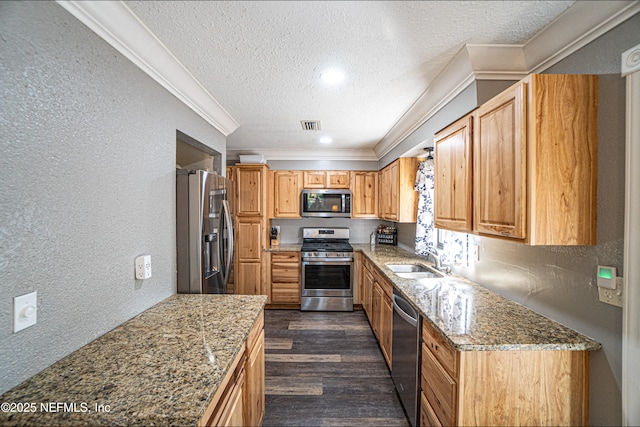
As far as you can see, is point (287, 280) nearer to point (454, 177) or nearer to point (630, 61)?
point (454, 177)

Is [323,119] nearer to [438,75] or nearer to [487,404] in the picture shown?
[438,75]

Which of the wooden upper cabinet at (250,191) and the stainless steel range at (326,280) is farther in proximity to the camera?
the wooden upper cabinet at (250,191)

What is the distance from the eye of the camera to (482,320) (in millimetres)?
1424

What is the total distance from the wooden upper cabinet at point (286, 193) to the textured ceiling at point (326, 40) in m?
1.99

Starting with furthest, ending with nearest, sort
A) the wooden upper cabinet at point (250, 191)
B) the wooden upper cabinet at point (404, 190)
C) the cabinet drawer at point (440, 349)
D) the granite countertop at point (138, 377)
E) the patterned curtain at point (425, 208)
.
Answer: the wooden upper cabinet at point (250, 191) < the wooden upper cabinet at point (404, 190) < the patterned curtain at point (425, 208) < the cabinet drawer at point (440, 349) < the granite countertop at point (138, 377)

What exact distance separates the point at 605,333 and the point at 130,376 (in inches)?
76.0

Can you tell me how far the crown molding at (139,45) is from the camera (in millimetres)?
1130

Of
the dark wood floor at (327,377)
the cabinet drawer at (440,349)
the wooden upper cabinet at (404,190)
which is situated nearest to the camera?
the cabinet drawer at (440,349)

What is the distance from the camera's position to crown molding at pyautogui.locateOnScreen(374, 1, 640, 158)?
3.69 ft

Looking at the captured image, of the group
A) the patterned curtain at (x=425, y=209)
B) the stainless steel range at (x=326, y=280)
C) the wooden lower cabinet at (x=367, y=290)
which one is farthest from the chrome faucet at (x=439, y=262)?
the stainless steel range at (x=326, y=280)

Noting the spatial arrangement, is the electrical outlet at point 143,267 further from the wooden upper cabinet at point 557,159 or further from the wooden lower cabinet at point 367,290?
the wooden lower cabinet at point 367,290

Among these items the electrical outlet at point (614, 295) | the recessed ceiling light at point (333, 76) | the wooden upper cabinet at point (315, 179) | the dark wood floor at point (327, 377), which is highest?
the recessed ceiling light at point (333, 76)

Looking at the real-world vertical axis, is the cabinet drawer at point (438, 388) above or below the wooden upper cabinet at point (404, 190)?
below

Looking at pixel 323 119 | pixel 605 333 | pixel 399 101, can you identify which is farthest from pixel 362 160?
pixel 605 333
